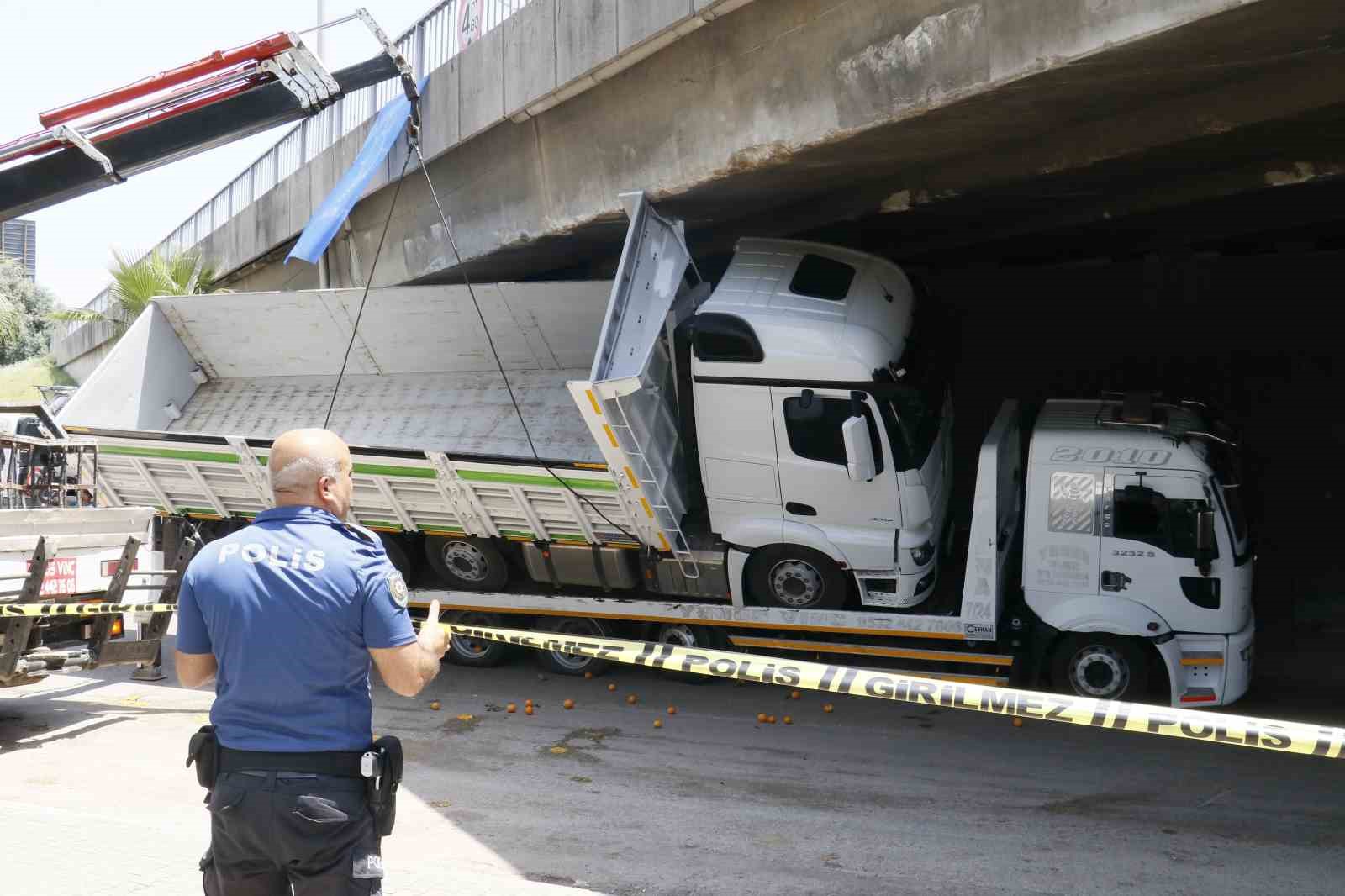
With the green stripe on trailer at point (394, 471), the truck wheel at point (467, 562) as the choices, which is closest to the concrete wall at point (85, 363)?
the truck wheel at point (467, 562)

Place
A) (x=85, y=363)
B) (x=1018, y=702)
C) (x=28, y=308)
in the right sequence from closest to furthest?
(x=1018, y=702) < (x=85, y=363) < (x=28, y=308)

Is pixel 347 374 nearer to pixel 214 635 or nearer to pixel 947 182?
pixel 947 182

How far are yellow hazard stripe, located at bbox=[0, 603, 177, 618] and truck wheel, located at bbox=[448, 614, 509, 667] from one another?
2515mm

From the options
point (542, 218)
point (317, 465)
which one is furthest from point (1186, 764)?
point (542, 218)

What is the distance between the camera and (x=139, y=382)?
11.9m

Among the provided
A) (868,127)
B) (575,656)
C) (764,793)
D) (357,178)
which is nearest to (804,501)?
(764,793)

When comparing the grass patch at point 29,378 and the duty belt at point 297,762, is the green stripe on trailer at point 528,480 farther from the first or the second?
the grass patch at point 29,378

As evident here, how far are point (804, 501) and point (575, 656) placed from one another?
8.82ft

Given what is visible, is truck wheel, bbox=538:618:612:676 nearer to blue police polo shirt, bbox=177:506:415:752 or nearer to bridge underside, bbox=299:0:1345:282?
bridge underside, bbox=299:0:1345:282

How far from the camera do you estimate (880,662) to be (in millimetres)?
8633

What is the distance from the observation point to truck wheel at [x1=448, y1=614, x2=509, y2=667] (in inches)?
402

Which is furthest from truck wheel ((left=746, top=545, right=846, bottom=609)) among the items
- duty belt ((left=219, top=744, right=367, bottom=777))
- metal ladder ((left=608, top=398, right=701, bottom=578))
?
duty belt ((left=219, top=744, right=367, bottom=777))

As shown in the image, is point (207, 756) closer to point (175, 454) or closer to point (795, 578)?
point (795, 578)

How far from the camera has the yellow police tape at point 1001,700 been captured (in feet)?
13.7
